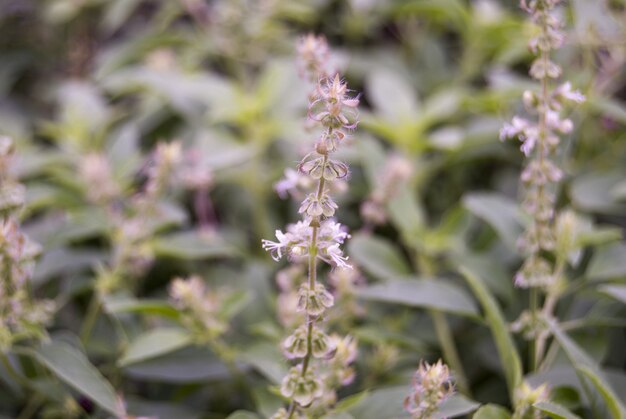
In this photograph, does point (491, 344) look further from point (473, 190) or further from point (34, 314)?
point (34, 314)

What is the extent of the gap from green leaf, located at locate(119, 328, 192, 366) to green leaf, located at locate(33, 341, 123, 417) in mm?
47

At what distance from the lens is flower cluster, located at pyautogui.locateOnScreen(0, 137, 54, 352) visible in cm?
82

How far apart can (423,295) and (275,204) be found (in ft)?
1.82

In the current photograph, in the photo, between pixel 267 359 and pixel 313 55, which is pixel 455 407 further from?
pixel 313 55

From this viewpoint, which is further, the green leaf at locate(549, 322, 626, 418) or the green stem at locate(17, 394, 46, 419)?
the green stem at locate(17, 394, 46, 419)

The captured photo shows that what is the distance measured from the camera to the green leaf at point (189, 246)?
114 cm

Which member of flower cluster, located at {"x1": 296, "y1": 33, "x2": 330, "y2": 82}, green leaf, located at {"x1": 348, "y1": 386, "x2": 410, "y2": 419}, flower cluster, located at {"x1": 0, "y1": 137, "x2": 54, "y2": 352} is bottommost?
green leaf, located at {"x1": 348, "y1": 386, "x2": 410, "y2": 419}

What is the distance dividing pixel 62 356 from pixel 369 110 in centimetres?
114

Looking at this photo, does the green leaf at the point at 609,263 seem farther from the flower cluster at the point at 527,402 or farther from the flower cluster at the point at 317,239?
the flower cluster at the point at 317,239

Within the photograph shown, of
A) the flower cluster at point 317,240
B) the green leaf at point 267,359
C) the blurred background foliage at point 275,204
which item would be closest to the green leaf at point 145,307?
the blurred background foliage at point 275,204

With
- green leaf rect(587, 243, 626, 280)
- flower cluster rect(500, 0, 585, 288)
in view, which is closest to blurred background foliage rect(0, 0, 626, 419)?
green leaf rect(587, 243, 626, 280)

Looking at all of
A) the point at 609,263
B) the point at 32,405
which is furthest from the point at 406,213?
the point at 32,405

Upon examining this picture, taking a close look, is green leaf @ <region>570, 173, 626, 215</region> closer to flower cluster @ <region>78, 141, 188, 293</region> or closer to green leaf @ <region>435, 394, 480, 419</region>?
green leaf @ <region>435, 394, 480, 419</region>

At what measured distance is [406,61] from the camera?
70.6 inches
